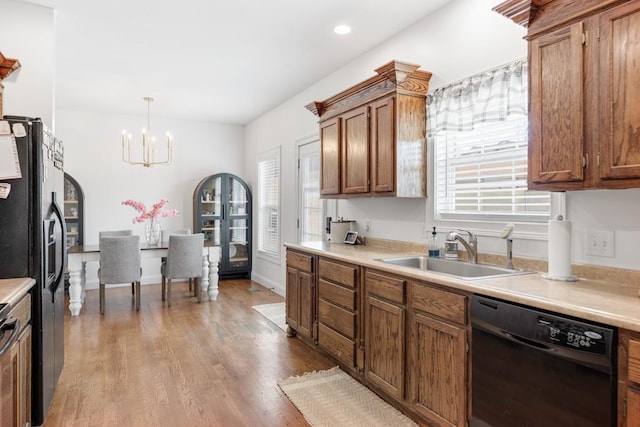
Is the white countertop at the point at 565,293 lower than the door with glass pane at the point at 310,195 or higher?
lower

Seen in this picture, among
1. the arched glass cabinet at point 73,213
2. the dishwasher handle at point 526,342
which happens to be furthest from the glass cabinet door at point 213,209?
the dishwasher handle at point 526,342

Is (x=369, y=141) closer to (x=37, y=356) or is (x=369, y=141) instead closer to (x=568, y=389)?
(x=568, y=389)

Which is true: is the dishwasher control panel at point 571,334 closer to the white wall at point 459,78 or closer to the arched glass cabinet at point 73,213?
A: the white wall at point 459,78

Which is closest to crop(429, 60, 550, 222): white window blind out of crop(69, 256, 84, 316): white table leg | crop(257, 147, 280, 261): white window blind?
crop(257, 147, 280, 261): white window blind

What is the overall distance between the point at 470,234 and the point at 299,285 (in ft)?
5.35

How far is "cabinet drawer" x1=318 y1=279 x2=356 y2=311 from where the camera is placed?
2882 mm

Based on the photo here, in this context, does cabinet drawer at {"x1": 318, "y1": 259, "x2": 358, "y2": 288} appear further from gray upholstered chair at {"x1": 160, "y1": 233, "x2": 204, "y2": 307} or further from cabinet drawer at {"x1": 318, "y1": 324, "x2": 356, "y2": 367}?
gray upholstered chair at {"x1": 160, "y1": 233, "x2": 204, "y2": 307}

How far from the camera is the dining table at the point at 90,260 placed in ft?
15.4

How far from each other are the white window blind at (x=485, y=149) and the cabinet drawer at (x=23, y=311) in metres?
2.63

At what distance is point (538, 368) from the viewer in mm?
1649

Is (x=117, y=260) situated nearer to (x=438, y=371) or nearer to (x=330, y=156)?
(x=330, y=156)

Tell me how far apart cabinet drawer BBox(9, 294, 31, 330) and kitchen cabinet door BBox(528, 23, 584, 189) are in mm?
2564

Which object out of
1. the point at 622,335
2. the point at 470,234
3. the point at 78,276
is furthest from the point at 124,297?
the point at 622,335

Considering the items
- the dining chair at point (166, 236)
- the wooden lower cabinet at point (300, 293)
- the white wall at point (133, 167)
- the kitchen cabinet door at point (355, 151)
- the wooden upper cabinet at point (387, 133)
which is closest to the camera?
the wooden upper cabinet at point (387, 133)
